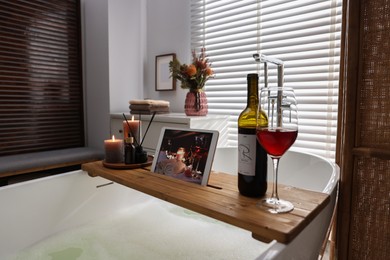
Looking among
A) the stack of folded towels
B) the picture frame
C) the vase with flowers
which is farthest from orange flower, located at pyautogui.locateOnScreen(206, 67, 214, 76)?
the picture frame

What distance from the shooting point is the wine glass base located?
0.60 m

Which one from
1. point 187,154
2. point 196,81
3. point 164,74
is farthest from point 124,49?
point 187,154

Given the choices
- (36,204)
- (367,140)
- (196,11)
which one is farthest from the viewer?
(196,11)

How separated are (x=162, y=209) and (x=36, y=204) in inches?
24.3

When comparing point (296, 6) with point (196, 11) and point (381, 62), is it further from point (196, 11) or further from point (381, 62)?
point (381, 62)

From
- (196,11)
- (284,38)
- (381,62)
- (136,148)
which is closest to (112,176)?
(136,148)

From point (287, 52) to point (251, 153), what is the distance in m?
1.38

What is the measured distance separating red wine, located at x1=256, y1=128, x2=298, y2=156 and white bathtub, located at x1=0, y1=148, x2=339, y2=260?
0.93ft

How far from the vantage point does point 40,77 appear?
7.72 feet

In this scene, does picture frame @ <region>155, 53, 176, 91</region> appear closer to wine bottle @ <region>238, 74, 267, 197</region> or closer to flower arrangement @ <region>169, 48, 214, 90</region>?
flower arrangement @ <region>169, 48, 214, 90</region>

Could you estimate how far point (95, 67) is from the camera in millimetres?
2549

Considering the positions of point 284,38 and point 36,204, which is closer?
point 36,204

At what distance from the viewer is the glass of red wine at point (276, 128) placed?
1.92 ft

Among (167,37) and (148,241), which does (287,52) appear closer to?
(167,37)
